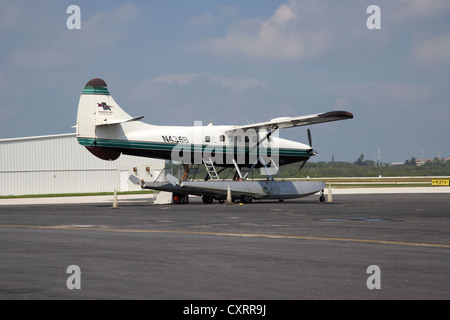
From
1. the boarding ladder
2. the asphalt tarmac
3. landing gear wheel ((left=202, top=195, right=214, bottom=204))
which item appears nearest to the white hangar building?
landing gear wheel ((left=202, top=195, right=214, bottom=204))

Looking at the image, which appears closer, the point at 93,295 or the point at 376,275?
the point at 93,295

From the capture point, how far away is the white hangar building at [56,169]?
181 feet

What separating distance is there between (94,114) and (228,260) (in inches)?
849

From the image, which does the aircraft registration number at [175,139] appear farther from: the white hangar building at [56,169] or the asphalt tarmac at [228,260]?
the white hangar building at [56,169]

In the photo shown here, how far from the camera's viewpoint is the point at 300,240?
14664mm

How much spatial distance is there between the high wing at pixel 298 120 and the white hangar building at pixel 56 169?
19.9 meters

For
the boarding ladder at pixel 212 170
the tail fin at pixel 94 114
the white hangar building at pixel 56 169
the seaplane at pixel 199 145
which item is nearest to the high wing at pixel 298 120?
the seaplane at pixel 199 145

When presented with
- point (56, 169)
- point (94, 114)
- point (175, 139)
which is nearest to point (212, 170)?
point (175, 139)

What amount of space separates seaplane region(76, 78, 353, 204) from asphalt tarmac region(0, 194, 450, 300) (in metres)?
11.9

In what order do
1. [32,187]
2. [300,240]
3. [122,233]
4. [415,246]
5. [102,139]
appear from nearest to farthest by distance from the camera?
[415,246] → [300,240] → [122,233] → [102,139] → [32,187]

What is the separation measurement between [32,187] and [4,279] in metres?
49.0
